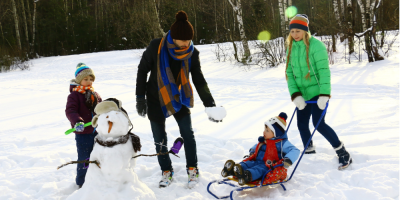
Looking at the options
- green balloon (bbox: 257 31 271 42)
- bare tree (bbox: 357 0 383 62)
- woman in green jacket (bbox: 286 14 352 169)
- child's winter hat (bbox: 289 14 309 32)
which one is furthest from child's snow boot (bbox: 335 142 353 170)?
green balloon (bbox: 257 31 271 42)

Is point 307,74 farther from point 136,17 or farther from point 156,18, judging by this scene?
point 136,17

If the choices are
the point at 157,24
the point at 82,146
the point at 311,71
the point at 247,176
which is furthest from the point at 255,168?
the point at 157,24

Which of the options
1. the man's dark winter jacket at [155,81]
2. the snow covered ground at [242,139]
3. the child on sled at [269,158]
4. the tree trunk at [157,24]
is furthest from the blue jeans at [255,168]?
the tree trunk at [157,24]

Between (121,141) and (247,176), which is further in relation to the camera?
(247,176)

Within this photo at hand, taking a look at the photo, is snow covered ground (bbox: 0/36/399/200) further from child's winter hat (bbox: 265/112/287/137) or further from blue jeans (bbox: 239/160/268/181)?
child's winter hat (bbox: 265/112/287/137)

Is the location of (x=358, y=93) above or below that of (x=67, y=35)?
below

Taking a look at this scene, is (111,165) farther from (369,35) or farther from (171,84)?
(369,35)

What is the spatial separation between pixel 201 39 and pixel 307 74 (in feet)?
85.4

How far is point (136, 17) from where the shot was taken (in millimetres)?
19609

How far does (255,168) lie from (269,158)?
24 cm

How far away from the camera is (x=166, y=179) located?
10.0 ft

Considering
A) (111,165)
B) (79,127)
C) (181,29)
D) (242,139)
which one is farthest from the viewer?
(242,139)

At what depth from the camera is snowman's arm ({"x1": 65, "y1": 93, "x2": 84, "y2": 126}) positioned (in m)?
2.62

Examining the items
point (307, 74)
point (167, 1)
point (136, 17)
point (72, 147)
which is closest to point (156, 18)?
point (136, 17)
